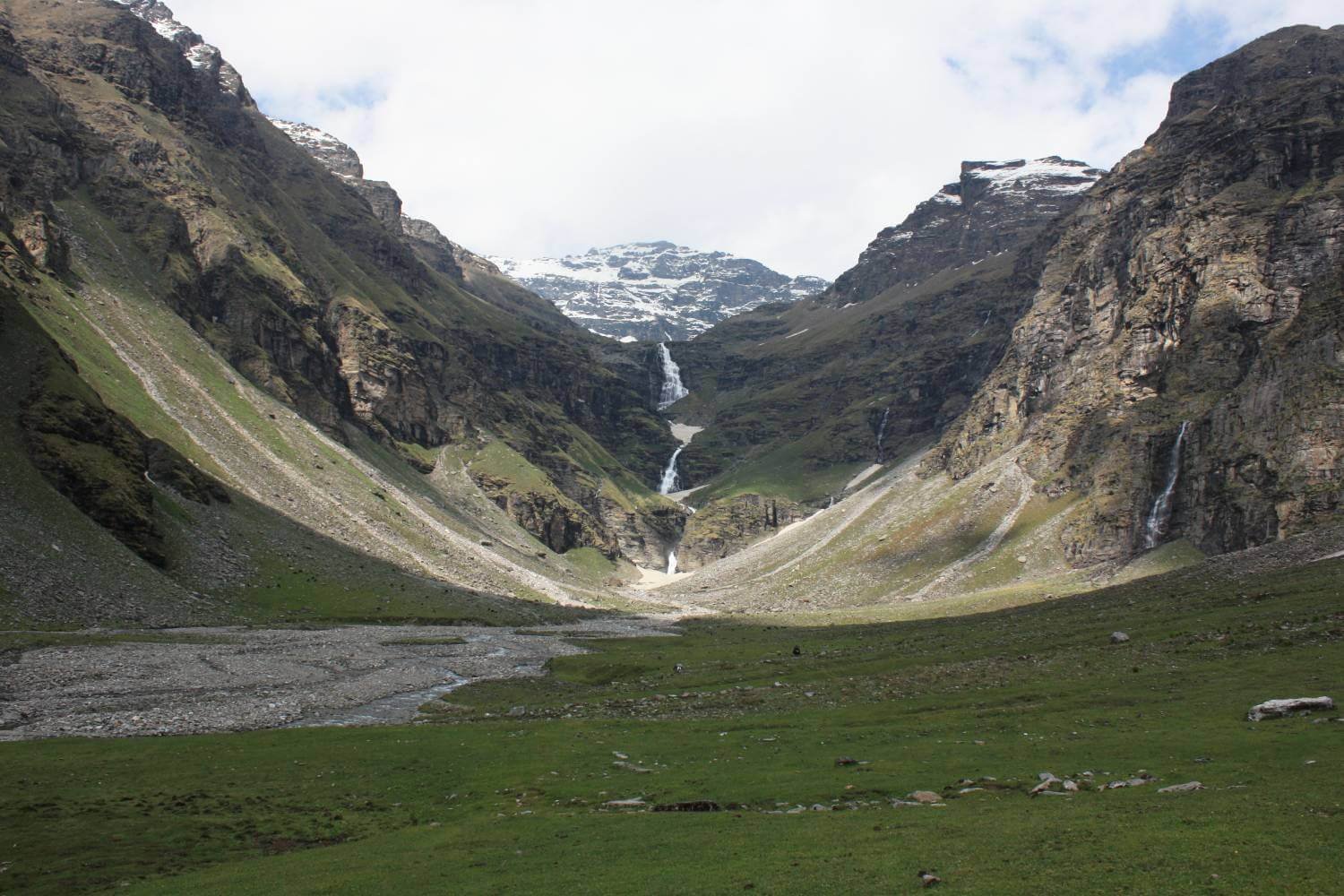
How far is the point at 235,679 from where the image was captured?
61219mm

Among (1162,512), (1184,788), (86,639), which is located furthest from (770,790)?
(1162,512)

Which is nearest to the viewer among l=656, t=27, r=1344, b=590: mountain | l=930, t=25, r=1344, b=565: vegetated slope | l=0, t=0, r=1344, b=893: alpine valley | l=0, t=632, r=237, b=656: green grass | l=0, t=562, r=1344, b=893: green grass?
l=0, t=562, r=1344, b=893: green grass

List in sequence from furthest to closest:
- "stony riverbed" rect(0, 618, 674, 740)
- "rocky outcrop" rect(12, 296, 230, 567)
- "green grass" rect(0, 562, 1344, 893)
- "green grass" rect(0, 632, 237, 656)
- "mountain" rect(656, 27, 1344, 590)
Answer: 1. "mountain" rect(656, 27, 1344, 590)
2. "rocky outcrop" rect(12, 296, 230, 567)
3. "green grass" rect(0, 632, 237, 656)
4. "stony riverbed" rect(0, 618, 674, 740)
5. "green grass" rect(0, 562, 1344, 893)

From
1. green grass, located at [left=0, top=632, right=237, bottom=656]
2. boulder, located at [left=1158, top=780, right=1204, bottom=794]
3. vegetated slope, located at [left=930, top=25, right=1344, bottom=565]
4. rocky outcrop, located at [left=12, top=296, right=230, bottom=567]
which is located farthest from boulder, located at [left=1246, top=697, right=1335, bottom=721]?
rocky outcrop, located at [left=12, top=296, right=230, bottom=567]

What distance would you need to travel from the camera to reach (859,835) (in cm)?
2252

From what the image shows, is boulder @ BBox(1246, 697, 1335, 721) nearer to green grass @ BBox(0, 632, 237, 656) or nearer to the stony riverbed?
the stony riverbed

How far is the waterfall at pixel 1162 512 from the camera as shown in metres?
138

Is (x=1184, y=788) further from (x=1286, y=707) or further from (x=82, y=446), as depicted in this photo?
(x=82, y=446)

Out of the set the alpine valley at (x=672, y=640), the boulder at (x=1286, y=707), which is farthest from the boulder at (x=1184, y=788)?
the boulder at (x=1286, y=707)

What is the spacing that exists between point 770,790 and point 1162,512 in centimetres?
13413

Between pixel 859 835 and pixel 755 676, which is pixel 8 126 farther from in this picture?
pixel 859 835

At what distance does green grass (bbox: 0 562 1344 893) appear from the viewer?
19.9m

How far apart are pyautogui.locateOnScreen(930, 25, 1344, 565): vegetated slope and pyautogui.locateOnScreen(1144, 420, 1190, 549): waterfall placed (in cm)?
33

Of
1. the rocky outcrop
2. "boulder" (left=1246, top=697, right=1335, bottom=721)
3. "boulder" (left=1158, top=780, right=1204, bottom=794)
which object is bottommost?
"boulder" (left=1246, top=697, right=1335, bottom=721)
